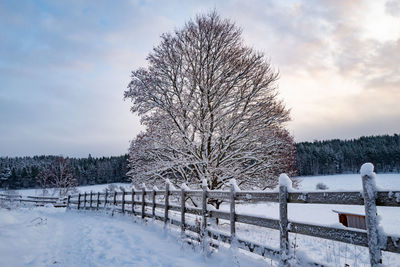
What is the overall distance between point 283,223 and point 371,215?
1.52 m

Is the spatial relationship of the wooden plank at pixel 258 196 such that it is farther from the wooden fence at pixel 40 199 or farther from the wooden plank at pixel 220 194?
the wooden fence at pixel 40 199

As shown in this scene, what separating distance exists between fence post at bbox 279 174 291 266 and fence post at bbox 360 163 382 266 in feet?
4.41

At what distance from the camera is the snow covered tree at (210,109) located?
38.5ft

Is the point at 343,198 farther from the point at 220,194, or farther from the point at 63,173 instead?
the point at 63,173

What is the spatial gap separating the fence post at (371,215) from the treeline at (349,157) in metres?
85.8

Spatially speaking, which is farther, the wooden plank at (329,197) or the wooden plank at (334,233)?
the wooden plank at (329,197)

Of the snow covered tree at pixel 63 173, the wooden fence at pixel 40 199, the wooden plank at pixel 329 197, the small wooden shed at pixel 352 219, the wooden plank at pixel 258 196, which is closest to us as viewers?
the wooden plank at pixel 329 197

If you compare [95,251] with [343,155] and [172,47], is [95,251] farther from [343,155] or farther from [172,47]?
[343,155]

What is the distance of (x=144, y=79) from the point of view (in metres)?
12.4

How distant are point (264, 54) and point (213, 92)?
118 inches

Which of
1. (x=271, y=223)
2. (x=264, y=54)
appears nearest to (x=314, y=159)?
(x=264, y=54)

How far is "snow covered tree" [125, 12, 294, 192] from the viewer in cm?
1173

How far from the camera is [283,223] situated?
14.7 feet

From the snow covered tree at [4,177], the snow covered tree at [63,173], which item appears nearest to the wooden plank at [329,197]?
the snow covered tree at [63,173]
